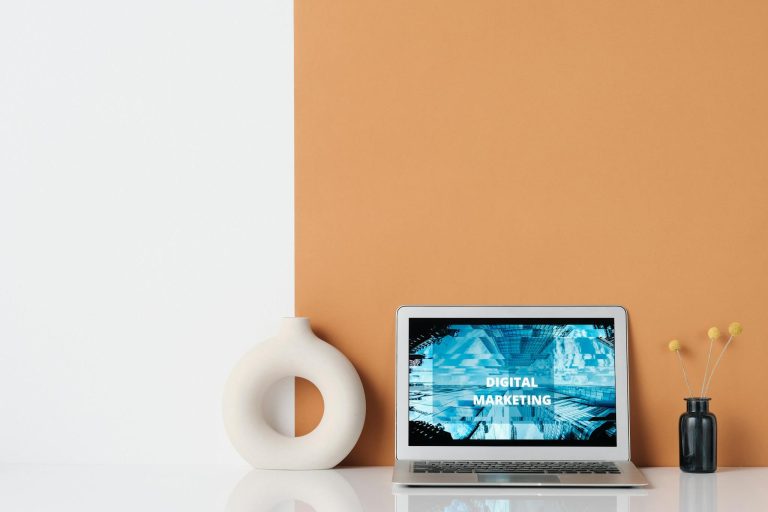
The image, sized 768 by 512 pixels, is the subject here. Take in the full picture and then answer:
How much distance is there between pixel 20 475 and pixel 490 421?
96 cm

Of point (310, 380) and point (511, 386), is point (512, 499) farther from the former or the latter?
point (310, 380)

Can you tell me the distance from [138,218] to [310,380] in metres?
0.52

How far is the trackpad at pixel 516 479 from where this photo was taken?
1445mm

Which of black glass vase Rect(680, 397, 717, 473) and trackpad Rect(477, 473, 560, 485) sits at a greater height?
black glass vase Rect(680, 397, 717, 473)

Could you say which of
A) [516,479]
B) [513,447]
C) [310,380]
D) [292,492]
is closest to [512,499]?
[516,479]

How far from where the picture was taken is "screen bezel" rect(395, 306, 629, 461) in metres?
1.61

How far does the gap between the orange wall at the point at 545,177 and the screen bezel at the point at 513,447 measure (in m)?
0.04

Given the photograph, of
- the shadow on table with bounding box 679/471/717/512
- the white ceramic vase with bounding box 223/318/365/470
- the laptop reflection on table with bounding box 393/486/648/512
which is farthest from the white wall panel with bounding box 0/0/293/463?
the shadow on table with bounding box 679/471/717/512

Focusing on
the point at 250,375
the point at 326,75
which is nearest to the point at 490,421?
the point at 250,375

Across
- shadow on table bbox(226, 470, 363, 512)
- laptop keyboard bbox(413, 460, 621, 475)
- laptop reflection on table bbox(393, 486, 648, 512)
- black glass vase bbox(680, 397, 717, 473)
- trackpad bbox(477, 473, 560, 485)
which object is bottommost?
shadow on table bbox(226, 470, 363, 512)

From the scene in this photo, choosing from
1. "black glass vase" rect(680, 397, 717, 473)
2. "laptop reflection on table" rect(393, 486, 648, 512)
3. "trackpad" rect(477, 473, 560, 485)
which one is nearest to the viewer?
"laptop reflection on table" rect(393, 486, 648, 512)

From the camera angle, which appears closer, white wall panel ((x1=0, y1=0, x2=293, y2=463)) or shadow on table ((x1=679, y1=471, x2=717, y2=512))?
shadow on table ((x1=679, y1=471, x2=717, y2=512))

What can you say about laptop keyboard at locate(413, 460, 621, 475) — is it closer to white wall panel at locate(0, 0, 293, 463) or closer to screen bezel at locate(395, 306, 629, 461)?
screen bezel at locate(395, 306, 629, 461)

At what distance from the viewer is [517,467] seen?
1.56 metres
